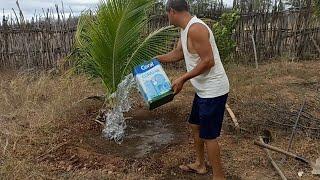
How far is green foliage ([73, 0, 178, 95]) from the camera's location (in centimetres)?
480

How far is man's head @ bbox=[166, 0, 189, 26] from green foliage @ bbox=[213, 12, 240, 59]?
4710 mm

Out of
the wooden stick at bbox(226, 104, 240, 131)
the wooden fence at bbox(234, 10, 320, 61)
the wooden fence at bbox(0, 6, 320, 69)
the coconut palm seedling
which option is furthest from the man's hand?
the wooden fence at bbox(234, 10, 320, 61)

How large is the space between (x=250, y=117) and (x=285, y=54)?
4679 millimetres

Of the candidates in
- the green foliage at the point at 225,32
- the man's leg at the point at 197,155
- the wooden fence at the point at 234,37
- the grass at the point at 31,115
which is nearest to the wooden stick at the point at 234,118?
the man's leg at the point at 197,155

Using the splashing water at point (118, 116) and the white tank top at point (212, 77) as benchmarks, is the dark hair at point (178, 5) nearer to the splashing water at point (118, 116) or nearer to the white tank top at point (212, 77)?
the white tank top at point (212, 77)

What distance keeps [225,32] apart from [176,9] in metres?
4.85

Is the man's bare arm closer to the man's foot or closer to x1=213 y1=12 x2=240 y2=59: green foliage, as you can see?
the man's foot

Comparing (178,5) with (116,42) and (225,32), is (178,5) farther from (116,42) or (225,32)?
(225,32)

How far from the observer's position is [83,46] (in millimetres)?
5254

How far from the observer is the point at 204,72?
3.51 m

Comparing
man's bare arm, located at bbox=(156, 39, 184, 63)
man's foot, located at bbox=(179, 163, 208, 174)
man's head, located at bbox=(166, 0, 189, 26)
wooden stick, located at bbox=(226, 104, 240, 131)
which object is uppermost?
man's head, located at bbox=(166, 0, 189, 26)

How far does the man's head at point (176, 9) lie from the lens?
3.50 m

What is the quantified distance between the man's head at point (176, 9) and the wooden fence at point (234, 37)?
5.34 m

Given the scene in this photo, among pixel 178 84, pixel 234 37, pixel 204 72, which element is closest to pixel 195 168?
pixel 178 84
